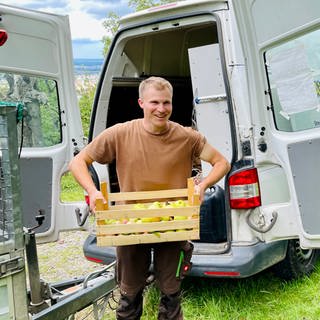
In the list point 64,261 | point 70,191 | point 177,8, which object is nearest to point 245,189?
point 177,8

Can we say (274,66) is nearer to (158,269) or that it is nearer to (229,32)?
(229,32)

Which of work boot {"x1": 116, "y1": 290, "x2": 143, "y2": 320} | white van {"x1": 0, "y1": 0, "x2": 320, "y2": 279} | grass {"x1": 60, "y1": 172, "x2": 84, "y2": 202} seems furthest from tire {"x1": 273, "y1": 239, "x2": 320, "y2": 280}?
A: grass {"x1": 60, "y1": 172, "x2": 84, "y2": 202}

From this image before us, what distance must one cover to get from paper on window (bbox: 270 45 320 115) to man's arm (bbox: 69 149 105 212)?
129 centimetres

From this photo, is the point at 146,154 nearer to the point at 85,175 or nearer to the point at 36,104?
the point at 85,175

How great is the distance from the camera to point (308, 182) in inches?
118

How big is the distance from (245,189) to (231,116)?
506 mm

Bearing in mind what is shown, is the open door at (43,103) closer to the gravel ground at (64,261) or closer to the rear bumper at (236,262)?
the gravel ground at (64,261)

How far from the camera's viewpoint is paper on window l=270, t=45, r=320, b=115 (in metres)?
2.99

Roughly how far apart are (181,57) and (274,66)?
300 centimetres

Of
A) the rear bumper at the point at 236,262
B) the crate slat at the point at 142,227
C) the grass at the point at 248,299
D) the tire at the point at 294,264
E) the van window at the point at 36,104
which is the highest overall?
the van window at the point at 36,104

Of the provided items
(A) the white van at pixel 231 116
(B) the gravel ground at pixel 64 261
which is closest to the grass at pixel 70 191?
(B) the gravel ground at pixel 64 261

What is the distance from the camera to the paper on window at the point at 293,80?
2.99m

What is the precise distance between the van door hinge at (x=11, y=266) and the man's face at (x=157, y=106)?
0.99 m

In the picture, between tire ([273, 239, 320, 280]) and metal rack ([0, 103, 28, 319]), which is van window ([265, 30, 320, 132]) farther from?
metal rack ([0, 103, 28, 319])
